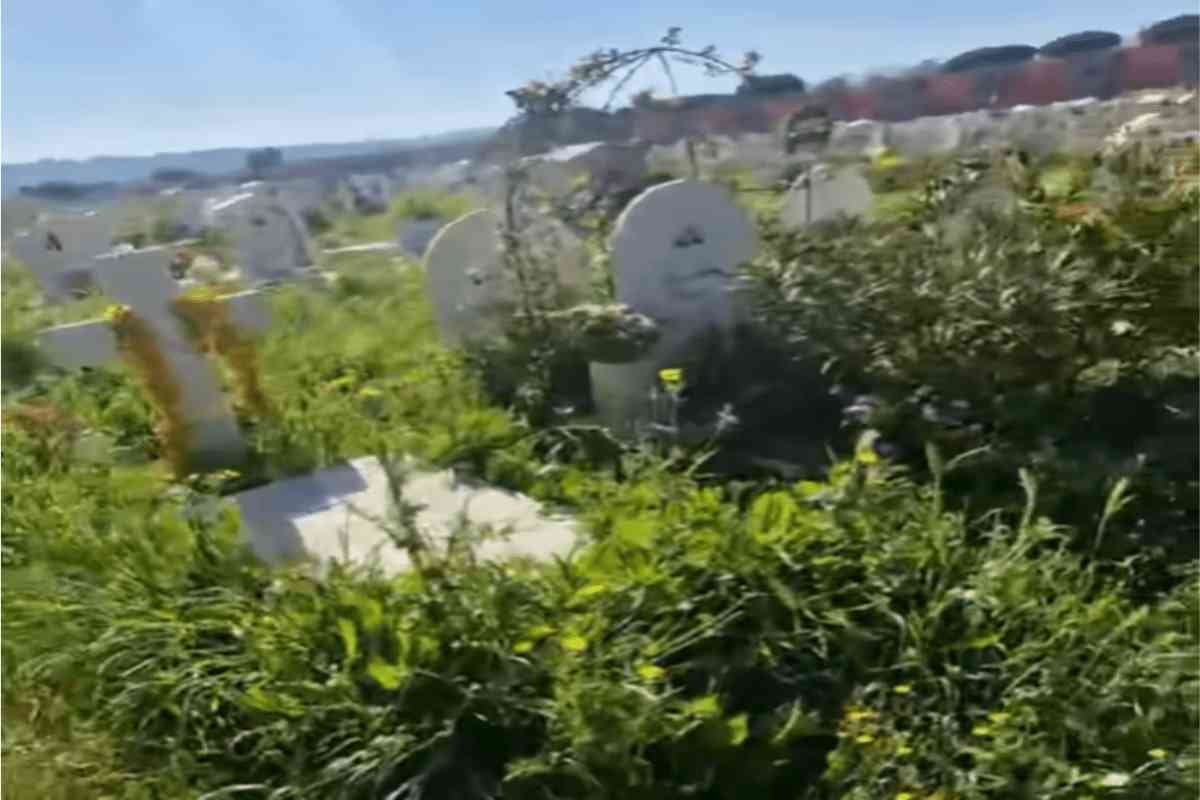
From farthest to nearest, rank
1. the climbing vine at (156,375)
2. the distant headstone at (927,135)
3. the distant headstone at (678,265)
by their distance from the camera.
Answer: the distant headstone at (678,265) < the distant headstone at (927,135) < the climbing vine at (156,375)

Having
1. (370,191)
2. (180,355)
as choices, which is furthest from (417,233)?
(180,355)

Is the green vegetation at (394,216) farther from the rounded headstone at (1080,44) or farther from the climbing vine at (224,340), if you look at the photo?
the rounded headstone at (1080,44)

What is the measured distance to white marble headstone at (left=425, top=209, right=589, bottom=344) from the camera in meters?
4.36

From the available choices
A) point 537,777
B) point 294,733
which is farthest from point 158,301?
point 537,777

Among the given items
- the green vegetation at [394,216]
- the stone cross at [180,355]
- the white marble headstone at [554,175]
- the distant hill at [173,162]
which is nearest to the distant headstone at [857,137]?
the white marble headstone at [554,175]

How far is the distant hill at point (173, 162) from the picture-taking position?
316cm

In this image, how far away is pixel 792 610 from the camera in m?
2.20

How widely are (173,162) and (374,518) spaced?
1.42 meters

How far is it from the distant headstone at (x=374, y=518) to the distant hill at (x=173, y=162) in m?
0.89

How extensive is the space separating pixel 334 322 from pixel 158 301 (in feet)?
4.51

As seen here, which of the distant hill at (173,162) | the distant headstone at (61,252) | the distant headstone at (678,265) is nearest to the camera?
the distant hill at (173,162)

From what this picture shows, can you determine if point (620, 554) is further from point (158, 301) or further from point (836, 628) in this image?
point (158, 301)

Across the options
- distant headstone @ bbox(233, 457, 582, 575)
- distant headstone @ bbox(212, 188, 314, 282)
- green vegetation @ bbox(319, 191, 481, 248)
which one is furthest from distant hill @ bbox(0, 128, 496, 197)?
distant headstone @ bbox(212, 188, 314, 282)

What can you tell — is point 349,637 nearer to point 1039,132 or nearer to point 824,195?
point 1039,132
